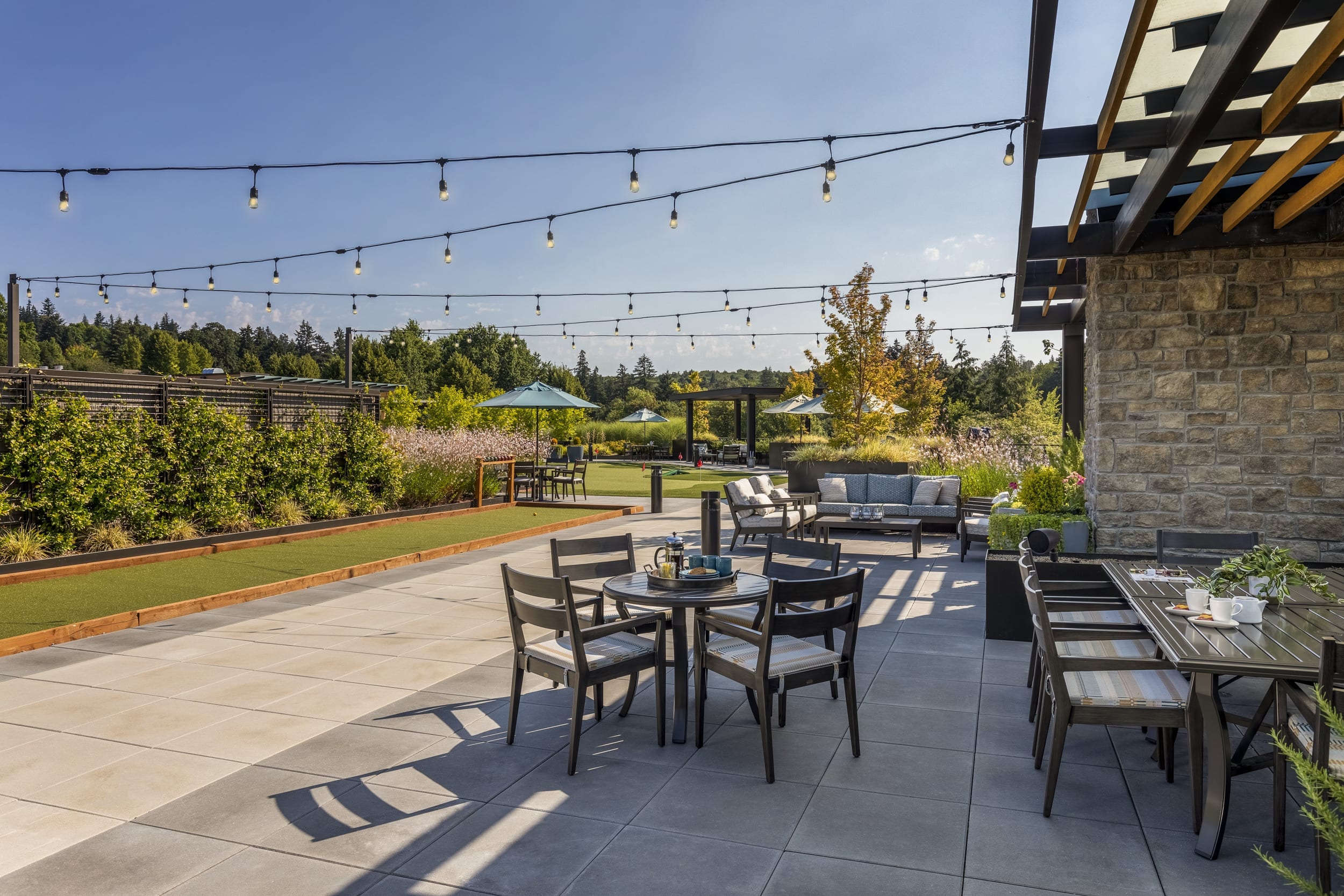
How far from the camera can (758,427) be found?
33906mm

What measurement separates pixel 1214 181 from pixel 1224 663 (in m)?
3.22

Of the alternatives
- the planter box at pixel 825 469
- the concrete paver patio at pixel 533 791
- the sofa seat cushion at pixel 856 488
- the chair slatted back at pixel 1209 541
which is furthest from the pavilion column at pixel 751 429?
the chair slatted back at pixel 1209 541

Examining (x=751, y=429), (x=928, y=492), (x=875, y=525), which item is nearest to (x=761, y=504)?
(x=875, y=525)

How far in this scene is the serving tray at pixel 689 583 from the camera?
3.84m

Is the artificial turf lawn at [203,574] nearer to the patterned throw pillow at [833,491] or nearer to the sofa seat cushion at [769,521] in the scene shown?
the sofa seat cushion at [769,521]

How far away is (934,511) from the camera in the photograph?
1019 cm

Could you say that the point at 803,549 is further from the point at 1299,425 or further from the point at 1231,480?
the point at 1299,425

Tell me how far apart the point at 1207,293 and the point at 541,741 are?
5128 millimetres

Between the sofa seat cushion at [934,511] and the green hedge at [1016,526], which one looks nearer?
the green hedge at [1016,526]

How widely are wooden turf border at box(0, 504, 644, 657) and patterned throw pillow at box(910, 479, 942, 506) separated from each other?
4863 millimetres

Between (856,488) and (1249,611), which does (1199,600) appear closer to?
(1249,611)

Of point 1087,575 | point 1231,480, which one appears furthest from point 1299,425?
point 1087,575

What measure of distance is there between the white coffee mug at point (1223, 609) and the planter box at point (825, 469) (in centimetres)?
878

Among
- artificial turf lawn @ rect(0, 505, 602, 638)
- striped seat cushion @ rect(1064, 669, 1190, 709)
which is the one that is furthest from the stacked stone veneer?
artificial turf lawn @ rect(0, 505, 602, 638)
